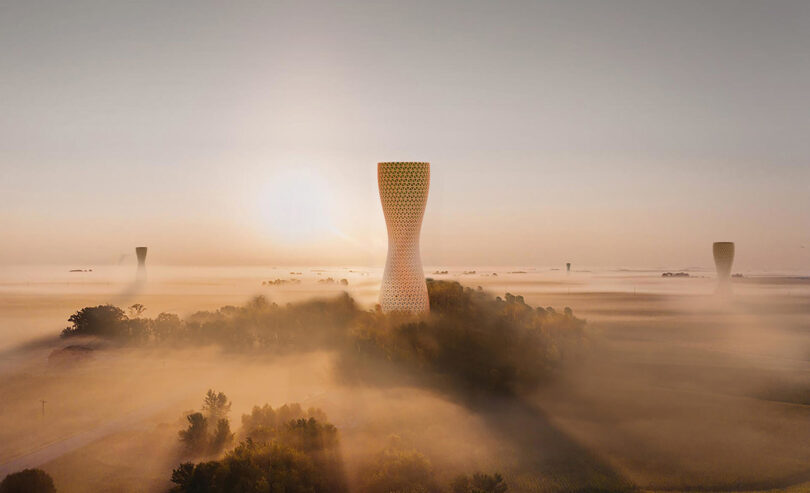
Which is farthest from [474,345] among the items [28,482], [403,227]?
[28,482]

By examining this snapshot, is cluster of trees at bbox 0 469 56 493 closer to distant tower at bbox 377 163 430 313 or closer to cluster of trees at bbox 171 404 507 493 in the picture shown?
cluster of trees at bbox 171 404 507 493

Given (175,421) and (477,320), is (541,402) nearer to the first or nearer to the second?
Answer: (477,320)

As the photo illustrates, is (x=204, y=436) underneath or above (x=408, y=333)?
underneath

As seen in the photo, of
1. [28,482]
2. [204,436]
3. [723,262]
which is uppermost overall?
[723,262]

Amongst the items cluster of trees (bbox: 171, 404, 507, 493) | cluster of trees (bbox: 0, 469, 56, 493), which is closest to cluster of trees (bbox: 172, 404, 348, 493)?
cluster of trees (bbox: 171, 404, 507, 493)

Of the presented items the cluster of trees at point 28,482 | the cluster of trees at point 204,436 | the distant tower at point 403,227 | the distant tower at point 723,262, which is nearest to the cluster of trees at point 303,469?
the cluster of trees at point 204,436

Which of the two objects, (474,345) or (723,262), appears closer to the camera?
(474,345)

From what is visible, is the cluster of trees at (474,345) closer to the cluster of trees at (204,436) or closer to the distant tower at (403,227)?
the distant tower at (403,227)

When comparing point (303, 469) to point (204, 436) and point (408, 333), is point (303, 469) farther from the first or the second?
point (408, 333)

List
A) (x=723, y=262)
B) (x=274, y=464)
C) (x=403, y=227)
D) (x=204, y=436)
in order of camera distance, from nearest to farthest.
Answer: (x=274, y=464) → (x=204, y=436) → (x=403, y=227) → (x=723, y=262)
